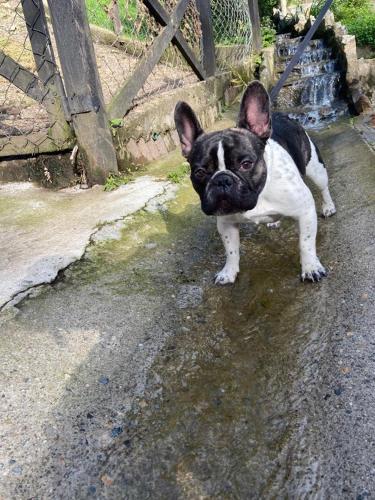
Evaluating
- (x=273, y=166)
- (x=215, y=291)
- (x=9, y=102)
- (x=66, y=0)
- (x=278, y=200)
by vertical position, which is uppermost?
(x=66, y=0)

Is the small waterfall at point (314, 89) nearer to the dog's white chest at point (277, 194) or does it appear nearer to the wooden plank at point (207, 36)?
the wooden plank at point (207, 36)

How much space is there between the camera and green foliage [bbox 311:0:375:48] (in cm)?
1115

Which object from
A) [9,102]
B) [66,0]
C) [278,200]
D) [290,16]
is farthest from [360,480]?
[290,16]

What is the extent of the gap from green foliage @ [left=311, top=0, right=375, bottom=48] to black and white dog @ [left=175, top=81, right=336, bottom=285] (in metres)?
9.44

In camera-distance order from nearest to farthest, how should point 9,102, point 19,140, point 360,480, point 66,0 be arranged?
1. point 360,480
2. point 66,0
3. point 19,140
4. point 9,102

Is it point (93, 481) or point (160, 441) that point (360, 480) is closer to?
point (160, 441)

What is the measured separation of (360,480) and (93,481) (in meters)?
0.99

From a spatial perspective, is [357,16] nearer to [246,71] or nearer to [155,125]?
[246,71]

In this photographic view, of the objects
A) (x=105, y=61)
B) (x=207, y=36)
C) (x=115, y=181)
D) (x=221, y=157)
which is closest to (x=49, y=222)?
(x=115, y=181)

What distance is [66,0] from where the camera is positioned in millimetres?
4172

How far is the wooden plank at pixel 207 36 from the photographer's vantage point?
661 centimetres

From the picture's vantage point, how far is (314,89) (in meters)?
9.49

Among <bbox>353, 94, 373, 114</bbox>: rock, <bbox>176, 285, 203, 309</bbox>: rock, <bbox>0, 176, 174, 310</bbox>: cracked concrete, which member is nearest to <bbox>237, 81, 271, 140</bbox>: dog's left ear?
<bbox>176, 285, 203, 309</bbox>: rock

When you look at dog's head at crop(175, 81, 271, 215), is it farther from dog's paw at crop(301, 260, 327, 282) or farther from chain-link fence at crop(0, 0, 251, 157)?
chain-link fence at crop(0, 0, 251, 157)
